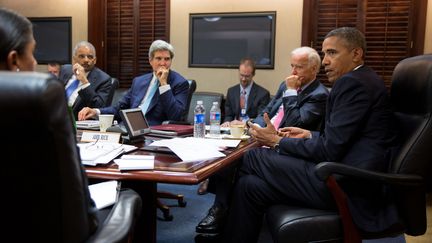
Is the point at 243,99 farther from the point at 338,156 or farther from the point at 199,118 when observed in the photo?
the point at 338,156

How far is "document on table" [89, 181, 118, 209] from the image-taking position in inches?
49.7

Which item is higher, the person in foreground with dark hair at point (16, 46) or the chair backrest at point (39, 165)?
the person in foreground with dark hair at point (16, 46)

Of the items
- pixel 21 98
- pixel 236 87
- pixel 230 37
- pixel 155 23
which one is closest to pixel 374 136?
pixel 21 98

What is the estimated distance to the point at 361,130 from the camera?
5.43ft

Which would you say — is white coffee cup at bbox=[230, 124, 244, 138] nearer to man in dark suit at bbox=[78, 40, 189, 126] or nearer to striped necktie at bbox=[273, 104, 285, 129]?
striped necktie at bbox=[273, 104, 285, 129]

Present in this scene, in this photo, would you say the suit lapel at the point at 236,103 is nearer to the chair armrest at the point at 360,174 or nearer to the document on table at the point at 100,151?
the document on table at the point at 100,151

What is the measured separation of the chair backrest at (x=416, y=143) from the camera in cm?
154

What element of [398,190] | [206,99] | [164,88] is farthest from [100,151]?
[206,99]

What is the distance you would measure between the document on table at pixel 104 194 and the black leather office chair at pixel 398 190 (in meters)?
0.65

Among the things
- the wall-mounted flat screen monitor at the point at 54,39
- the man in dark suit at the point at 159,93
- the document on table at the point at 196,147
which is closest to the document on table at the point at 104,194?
the document on table at the point at 196,147

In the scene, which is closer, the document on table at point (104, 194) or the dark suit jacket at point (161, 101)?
the document on table at point (104, 194)

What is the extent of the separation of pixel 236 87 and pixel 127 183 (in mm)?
2911

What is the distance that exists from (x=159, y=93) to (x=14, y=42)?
193 cm

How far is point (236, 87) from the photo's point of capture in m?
4.29
